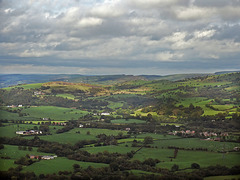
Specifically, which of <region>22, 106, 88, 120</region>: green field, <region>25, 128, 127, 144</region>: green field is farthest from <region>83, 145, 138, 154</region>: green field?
<region>22, 106, 88, 120</region>: green field

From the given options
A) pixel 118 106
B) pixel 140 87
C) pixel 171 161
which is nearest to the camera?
pixel 171 161

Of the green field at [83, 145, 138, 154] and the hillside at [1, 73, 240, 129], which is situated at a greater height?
the hillside at [1, 73, 240, 129]

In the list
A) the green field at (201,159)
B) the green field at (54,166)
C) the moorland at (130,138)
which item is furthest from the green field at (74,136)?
the green field at (201,159)

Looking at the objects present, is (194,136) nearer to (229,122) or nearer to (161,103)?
(229,122)

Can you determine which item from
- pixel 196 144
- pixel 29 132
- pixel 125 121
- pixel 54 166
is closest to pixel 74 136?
pixel 29 132

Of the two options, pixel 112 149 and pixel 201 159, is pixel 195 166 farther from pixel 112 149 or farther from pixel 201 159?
pixel 112 149

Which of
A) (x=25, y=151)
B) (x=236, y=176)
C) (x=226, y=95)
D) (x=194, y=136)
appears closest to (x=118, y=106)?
(x=226, y=95)

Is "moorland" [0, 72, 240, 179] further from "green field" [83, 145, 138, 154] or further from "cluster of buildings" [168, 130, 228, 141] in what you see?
"green field" [83, 145, 138, 154]
